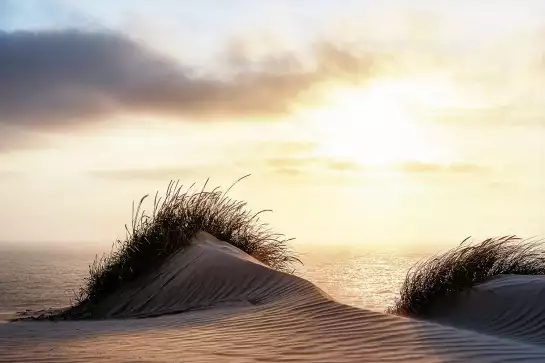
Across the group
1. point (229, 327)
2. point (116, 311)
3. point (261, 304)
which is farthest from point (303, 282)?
point (116, 311)

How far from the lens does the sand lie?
6.68 meters

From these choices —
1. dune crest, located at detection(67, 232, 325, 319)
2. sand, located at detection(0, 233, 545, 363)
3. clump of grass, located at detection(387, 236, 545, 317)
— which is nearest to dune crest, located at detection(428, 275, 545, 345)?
sand, located at detection(0, 233, 545, 363)

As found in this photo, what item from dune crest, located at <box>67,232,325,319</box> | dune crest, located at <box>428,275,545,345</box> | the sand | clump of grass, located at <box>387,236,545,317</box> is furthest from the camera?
clump of grass, located at <box>387,236,545,317</box>

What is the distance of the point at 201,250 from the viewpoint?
13359 millimetres

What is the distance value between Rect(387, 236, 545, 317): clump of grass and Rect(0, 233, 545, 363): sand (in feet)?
1.20

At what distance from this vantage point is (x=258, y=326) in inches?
325

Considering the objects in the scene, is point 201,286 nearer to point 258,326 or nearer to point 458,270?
point 258,326

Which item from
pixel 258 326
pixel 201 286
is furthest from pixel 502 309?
pixel 258 326

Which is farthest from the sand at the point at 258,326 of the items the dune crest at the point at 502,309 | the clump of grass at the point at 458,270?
the clump of grass at the point at 458,270

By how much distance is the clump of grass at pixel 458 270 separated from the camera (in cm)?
1293

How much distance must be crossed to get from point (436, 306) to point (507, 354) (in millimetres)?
6139

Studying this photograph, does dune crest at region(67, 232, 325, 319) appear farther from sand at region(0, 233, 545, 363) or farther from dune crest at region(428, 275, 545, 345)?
dune crest at region(428, 275, 545, 345)

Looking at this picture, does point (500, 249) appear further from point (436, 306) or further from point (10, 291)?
point (10, 291)

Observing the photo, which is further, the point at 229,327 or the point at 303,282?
the point at 303,282
